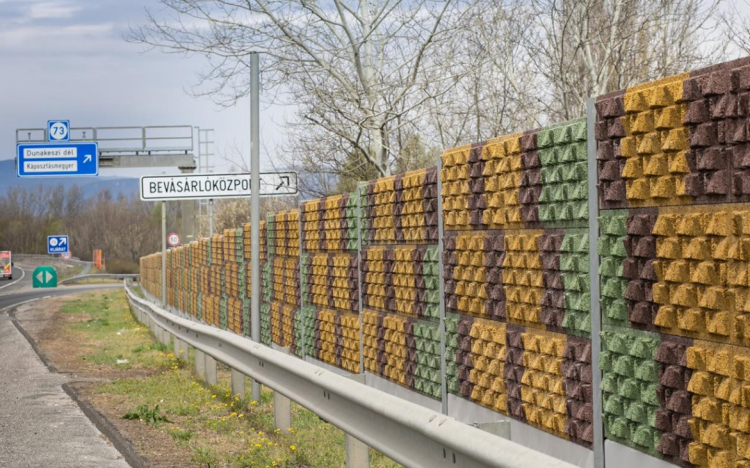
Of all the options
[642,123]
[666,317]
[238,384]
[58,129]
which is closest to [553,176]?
[642,123]

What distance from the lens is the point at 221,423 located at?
10.4m

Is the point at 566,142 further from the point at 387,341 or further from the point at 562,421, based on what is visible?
the point at 387,341

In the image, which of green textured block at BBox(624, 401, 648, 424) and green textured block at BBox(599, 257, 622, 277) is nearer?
green textured block at BBox(624, 401, 648, 424)

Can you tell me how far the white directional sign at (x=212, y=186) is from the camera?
679 inches

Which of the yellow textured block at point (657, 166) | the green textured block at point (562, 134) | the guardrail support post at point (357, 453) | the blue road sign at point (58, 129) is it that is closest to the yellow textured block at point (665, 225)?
the yellow textured block at point (657, 166)

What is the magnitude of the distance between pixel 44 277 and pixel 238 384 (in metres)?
32.2

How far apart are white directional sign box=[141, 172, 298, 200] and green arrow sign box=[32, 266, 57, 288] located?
22.6 m

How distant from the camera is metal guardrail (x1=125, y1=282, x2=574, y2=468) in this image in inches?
172

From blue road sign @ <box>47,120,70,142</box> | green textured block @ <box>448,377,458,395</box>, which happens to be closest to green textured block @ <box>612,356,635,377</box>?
green textured block @ <box>448,377,458,395</box>

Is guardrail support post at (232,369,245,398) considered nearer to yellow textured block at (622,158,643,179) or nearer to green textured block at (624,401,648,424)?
green textured block at (624,401,648,424)

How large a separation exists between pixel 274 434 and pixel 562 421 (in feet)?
13.4

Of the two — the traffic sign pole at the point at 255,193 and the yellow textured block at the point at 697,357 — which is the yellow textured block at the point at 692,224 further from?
the traffic sign pole at the point at 255,193

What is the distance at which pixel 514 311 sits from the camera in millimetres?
6766

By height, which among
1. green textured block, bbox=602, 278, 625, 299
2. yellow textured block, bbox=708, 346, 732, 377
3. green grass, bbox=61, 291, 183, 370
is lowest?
green grass, bbox=61, 291, 183, 370
